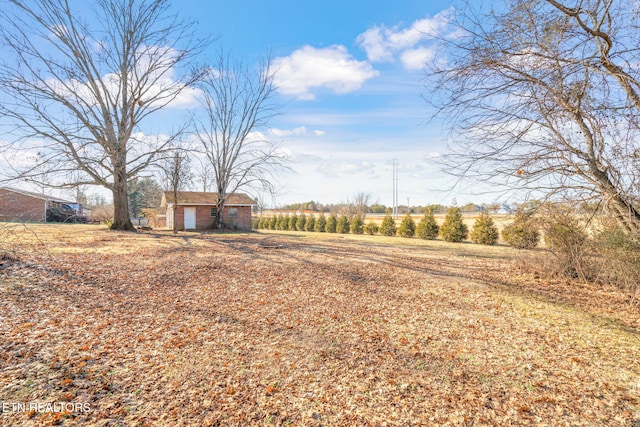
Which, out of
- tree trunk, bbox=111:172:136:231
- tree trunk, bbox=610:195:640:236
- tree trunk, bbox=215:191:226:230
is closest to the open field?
tree trunk, bbox=610:195:640:236

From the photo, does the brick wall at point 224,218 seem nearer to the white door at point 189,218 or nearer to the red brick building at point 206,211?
the red brick building at point 206,211

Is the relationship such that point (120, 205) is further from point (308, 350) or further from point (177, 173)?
point (308, 350)

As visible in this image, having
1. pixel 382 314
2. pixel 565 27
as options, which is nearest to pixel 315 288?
pixel 382 314

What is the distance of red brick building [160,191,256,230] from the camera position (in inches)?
938

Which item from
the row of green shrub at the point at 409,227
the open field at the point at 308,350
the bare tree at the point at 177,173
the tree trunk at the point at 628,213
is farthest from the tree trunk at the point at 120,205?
the tree trunk at the point at 628,213

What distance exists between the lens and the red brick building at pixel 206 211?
2381 cm

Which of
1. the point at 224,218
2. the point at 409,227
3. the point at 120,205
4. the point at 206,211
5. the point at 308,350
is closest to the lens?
the point at 308,350

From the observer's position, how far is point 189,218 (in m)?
24.0

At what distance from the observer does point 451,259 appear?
11.2 m

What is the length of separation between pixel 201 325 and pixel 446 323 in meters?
3.95

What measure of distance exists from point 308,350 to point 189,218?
22849 millimetres

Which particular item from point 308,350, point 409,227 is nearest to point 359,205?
point 409,227

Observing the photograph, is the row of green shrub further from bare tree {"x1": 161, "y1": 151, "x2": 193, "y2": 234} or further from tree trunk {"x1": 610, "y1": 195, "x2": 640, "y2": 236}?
bare tree {"x1": 161, "y1": 151, "x2": 193, "y2": 234}

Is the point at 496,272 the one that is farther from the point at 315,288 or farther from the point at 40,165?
the point at 40,165
